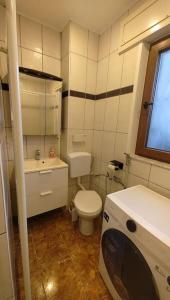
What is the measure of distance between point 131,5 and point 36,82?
1180mm

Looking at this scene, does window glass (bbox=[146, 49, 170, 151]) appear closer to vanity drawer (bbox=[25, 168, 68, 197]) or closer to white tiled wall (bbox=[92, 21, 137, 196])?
white tiled wall (bbox=[92, 21, 137, 196])

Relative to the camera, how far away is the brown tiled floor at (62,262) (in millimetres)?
1078

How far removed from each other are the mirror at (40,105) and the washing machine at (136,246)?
1.19 metres

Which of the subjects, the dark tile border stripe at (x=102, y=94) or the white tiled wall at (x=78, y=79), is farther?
the white tiled wall at (x=78, y=79)

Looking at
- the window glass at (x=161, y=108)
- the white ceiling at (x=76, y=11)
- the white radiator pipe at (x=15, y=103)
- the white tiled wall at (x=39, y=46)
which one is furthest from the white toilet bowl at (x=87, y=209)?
the white ceiling at (x=76, y=11)

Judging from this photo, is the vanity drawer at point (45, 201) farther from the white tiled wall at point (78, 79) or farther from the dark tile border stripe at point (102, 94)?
the dark tile border stripe at point (102, 94)

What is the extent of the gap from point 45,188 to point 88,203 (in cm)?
51

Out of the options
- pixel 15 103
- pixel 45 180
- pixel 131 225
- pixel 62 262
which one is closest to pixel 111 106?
pixel 45 180

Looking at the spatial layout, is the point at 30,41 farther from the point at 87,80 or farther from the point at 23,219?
the point at 23,219

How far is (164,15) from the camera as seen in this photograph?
1022 mm

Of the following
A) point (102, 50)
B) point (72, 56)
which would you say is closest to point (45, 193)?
point (72, 56)

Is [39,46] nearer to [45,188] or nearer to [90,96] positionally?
[90,96]

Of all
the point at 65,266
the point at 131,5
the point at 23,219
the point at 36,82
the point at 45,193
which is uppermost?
the point at 131,5

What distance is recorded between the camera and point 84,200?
163 cm
